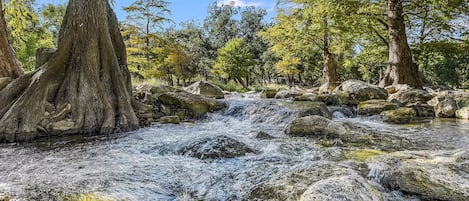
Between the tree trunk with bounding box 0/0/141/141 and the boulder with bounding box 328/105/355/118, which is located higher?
the tree trunk with bounding box 0/0/141/141

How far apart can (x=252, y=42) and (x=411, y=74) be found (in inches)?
1335

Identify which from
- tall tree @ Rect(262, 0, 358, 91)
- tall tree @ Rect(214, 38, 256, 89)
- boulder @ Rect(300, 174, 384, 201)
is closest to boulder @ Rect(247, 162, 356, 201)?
boulder @ Rect(300, 174, 384, 201)

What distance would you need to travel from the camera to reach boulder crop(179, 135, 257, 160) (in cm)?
534

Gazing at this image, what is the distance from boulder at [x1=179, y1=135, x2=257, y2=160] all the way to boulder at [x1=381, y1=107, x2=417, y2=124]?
5513 millimetres

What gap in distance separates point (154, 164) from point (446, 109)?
9297 mm

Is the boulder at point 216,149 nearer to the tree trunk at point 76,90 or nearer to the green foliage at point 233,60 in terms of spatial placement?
the tree trunk at point 76,90

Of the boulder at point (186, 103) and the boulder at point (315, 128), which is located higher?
the boulder at point (186, 103)

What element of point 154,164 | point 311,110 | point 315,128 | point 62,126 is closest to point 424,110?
point 311,110

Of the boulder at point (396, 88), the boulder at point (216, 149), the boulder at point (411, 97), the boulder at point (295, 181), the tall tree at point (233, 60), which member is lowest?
the boulder at point (295, 181)

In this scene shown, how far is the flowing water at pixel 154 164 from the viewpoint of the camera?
3.78m

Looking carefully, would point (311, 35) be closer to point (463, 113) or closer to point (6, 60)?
point (463, 113)

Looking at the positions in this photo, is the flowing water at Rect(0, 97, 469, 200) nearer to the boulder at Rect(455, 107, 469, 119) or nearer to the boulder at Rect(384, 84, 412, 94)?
the boulder at Rect(455, 107, 469, 119)

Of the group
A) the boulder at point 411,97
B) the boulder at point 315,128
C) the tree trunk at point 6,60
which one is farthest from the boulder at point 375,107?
the tree trunk at point 6,60

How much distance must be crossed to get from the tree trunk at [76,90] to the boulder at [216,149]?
2943 millimetres
